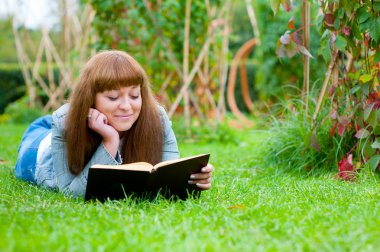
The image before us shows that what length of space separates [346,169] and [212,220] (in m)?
1.31

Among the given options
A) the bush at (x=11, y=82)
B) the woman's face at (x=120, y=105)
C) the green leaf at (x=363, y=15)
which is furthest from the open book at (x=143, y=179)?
the bush at (x=11, y=82)

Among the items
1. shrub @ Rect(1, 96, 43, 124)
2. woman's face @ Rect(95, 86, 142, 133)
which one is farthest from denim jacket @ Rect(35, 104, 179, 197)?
shrub @ Rect(1, 96, 43, 124)

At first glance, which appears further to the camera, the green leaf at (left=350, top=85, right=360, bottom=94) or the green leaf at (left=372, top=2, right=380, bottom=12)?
the green leaf at (left=350, top=85, right=360, bottom=94)

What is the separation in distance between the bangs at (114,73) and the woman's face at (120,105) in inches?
1.0

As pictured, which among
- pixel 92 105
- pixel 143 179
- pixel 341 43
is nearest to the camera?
pixel 143 179

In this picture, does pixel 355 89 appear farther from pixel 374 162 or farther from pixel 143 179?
pixel 143 179

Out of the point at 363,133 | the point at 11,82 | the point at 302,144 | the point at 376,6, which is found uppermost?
the point at 376,6

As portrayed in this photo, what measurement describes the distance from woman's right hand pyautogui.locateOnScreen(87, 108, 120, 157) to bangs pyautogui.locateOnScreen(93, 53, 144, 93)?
11 cm

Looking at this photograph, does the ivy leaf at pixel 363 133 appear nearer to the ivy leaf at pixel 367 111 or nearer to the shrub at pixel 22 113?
the ivy leaf at pixel 367 111

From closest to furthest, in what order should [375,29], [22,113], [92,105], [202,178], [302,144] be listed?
[202,178], [92,105], [375,29], [302,144], [22,113]

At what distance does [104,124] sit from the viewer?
8.07 ft

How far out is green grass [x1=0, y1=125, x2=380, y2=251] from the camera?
5.34 feet

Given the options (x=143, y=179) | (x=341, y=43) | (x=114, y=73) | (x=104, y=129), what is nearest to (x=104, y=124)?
(x=104, y=129)

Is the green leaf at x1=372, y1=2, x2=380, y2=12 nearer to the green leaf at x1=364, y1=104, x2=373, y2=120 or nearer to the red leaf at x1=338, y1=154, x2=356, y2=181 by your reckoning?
the green leaf at x1=364, y1=104, x2=373, y2=120
